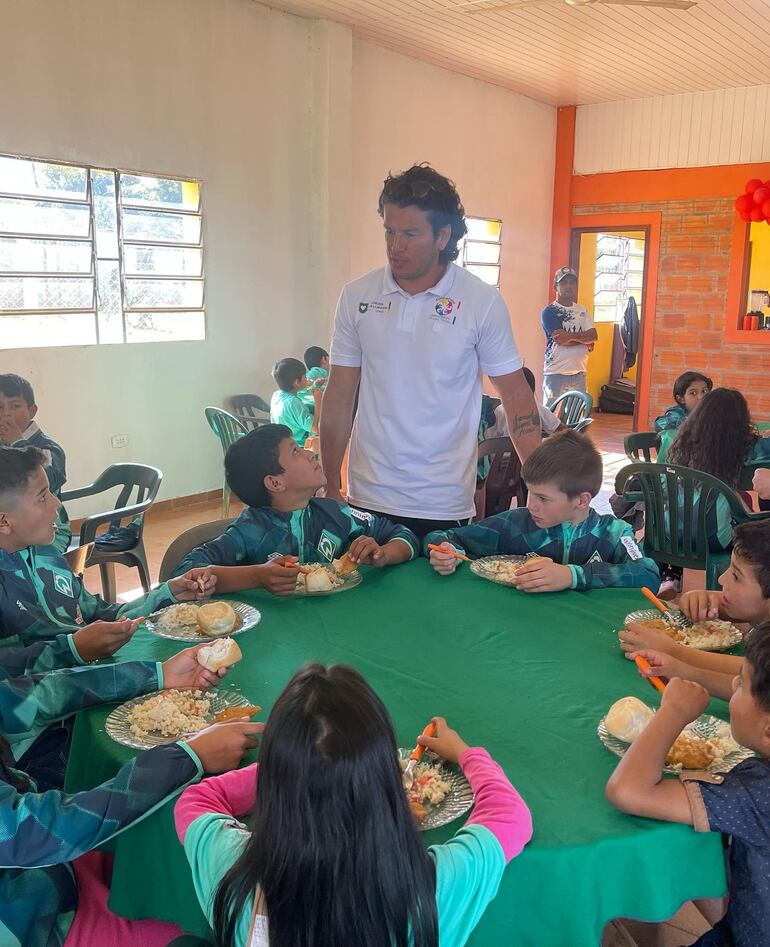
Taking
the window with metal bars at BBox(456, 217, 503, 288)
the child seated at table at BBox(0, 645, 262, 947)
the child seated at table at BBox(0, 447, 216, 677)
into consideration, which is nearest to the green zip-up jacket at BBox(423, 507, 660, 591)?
the child seated at table at BBox(0, 447, 216, 677)

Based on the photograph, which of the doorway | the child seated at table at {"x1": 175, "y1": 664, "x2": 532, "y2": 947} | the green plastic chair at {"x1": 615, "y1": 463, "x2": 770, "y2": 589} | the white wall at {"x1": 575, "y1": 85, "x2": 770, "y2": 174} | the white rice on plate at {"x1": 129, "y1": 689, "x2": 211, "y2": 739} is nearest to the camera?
the child seated at table at {"x1": 175, "y1": 664, "x2": 532, "y2": 947}

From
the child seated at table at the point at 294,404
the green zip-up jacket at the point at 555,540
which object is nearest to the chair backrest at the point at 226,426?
the child seated at table at the point at 294,404

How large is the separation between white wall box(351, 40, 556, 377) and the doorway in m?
1.63

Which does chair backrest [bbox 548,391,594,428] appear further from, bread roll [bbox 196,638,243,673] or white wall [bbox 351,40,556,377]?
bread roll [bbox 196,638,243,673]

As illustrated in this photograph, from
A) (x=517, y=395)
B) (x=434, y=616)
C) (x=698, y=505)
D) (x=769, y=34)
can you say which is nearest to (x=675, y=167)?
(x=769, y=34)

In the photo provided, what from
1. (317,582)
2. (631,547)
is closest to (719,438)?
(631,547)

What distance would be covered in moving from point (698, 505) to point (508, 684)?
208 cm

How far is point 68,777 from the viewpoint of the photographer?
1.51 meters

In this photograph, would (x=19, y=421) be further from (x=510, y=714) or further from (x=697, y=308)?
(x=697, y=308)

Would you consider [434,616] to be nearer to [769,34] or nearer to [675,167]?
[769,34]

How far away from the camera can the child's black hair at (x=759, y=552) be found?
177cm

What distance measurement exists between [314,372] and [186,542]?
3.61 meters

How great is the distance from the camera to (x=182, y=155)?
561 centimetres

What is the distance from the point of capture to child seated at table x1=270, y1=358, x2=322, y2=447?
17.4 ft
